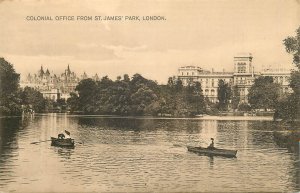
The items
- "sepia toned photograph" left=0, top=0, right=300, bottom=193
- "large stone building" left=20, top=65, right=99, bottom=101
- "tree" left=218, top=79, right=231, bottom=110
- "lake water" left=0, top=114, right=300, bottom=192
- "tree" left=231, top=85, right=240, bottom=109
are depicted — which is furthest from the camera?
"tree" left=218, top=79, right=231, bottom=110

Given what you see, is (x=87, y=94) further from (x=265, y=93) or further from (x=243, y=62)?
(x=265, y=93)

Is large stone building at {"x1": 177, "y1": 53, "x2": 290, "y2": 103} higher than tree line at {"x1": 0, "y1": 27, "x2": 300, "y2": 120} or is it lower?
higher

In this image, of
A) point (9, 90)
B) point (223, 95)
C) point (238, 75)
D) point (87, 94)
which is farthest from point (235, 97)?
point (9, 90)

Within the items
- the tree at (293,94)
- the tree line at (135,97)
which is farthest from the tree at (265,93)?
the tree line at (135,97)

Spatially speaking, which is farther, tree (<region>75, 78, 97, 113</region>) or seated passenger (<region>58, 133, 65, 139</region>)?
seated passenger (<region>58, 133, 65, 139</region>)

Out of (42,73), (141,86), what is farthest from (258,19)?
(42,73)

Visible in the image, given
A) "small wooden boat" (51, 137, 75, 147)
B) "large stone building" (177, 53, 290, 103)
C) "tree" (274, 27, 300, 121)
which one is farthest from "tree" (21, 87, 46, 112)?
"tree" (274, 27, 300, 121)

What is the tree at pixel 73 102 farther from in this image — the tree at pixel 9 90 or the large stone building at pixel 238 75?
the large stone building at pixel 238 75

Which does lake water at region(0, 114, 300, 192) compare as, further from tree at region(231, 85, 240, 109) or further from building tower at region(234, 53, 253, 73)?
building tower at region(234, 53, 253, 73)
